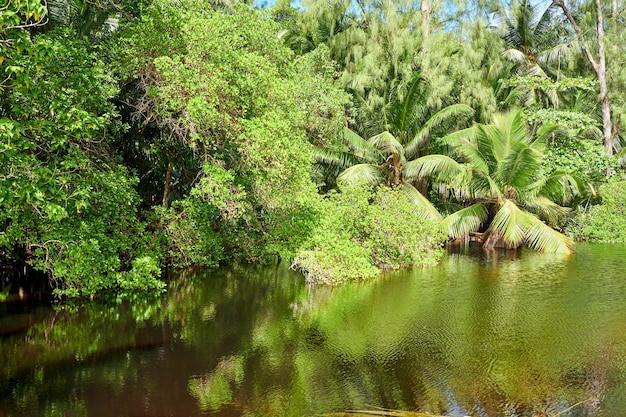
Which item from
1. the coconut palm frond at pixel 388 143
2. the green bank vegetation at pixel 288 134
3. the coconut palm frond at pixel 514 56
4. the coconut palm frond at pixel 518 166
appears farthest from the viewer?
the coconut palm frond at pixel 514 56

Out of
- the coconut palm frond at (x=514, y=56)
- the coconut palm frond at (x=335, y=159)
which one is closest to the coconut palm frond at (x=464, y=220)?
the coconut palm frond at (x=335, y=159)

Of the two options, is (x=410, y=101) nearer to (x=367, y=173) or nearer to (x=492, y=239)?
(x=367, y=173)

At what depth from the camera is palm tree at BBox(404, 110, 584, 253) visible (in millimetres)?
20562

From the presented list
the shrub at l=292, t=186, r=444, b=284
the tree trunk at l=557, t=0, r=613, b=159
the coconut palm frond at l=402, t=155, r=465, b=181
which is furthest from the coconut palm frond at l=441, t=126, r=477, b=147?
the tree trunk at l=557, t=0, r=613, b=159

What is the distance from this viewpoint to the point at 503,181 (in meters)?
21.8

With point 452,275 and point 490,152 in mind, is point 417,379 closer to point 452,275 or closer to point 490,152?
point 452,275

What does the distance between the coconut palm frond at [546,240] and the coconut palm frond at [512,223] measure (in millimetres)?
198

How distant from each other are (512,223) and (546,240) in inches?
50.1

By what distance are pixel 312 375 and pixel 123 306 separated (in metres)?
5.47

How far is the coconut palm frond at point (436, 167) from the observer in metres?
22.2

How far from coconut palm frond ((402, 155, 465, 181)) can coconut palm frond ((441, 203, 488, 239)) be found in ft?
5.00

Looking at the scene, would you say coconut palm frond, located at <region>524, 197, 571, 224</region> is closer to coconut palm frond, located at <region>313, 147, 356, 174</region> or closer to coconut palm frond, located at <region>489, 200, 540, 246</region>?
coconut palm frond, located at <region>489, 200, 540, 246</region>

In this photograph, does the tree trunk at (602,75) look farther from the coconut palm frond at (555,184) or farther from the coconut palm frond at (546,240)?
the coconut palm frond at (546,240)

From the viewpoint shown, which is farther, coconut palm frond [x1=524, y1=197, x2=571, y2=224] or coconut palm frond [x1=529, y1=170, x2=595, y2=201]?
coconut palm frond [x1=524, y1=197, x2=571, y2=224]
